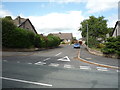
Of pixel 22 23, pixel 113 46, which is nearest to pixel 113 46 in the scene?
pixel 113 46

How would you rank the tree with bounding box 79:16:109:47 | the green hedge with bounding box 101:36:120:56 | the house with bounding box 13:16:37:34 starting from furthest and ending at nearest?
the house with bounding box 13:16:37:34, the tree with bounding box 79:16:109:47, the green hedge with bounding box 101:36:120:56

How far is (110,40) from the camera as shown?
1443 centimetres

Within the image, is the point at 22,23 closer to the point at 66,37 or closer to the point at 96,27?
the point at 96,27

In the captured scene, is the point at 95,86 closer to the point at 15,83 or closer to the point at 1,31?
the point at 15,83

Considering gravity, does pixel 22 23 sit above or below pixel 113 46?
above

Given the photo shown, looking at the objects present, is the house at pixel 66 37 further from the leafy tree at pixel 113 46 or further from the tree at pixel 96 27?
the leafy tree at pixel 113 46

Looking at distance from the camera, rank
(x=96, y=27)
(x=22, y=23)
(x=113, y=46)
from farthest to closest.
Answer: (x=22, y=23), (x=96, y=27), (x=113, y=46)

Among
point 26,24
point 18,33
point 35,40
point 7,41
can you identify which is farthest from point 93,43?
point 26,24

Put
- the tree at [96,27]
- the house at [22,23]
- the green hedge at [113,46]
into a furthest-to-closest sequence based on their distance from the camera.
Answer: the house at [22,23]
the tree at [96,27]
the green hedge at [113,46]

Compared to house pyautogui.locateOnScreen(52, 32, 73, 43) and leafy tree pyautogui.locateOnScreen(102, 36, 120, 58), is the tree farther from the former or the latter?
house pyautogui.locateOnScreen(52, 32, 73, 43)

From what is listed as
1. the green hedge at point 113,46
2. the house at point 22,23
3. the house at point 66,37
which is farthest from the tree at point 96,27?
the house at point 66,37

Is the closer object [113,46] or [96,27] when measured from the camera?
[113,46]

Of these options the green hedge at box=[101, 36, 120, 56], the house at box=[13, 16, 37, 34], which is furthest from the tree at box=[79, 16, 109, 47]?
the house at box=[13, 16, 37, 34]

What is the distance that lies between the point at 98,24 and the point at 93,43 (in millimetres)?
12678
